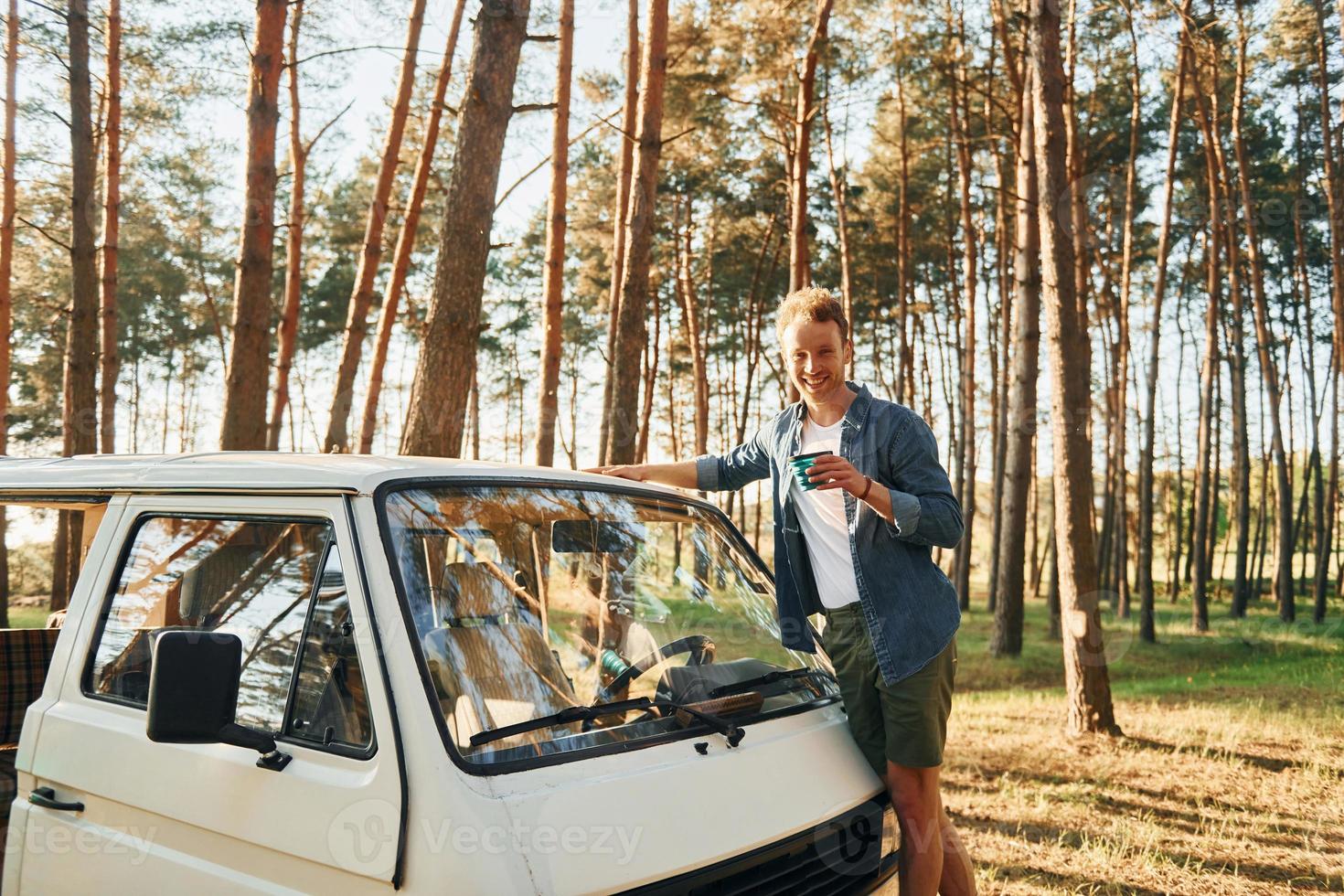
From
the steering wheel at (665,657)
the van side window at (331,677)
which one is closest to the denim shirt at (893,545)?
the steering wheel at (665,657)

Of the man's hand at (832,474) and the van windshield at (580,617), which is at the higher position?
the man's hand at (832,474)

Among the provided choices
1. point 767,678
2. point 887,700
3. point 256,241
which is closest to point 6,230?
point 256,241

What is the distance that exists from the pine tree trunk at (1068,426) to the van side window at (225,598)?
739 centimetres

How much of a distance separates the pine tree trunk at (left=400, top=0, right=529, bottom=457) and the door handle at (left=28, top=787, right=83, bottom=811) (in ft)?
12.4

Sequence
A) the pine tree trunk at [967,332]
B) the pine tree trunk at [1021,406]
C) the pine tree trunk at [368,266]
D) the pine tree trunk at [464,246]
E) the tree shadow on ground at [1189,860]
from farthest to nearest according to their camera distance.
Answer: the pine tree trunk at [967,332] → the pine tree trunk at [368,266] → the pine tree trunk at [1021,406] → the pine tree trunk at [464,246] → the tree shadow on ground at [1189,860]

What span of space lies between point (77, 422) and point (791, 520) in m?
10.4

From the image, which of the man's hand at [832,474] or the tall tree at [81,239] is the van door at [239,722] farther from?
the tall tree at [81,239]

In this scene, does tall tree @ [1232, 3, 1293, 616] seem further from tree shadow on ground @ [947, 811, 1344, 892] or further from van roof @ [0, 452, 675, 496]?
van roof @ [0, 452, 675, 496]

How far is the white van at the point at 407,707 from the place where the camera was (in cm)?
212

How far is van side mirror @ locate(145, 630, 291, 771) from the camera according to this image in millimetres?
2100

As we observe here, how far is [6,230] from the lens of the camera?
610 inches

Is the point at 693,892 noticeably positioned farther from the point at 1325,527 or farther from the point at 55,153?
the point at 1325,527

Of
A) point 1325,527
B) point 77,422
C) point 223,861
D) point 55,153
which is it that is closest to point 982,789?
point 223,861

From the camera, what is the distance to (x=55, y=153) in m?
18.3
